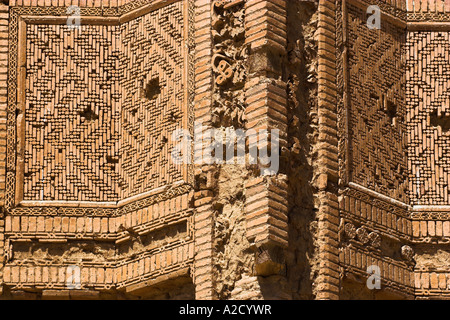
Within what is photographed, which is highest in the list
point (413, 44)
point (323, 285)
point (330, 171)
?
point (413, 44)

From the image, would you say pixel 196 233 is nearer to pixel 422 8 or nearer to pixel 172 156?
pixel 172 156

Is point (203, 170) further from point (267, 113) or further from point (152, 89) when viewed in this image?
point (152, 89)

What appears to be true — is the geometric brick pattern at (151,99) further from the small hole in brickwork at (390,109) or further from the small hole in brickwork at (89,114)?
the small hole in brickwork at (390,109)

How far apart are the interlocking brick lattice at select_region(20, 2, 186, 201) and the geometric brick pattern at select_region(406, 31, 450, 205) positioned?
6.24ft

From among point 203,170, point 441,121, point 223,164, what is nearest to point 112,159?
point 203,170

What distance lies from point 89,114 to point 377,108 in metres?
2.32

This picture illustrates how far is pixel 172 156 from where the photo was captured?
15055 mm

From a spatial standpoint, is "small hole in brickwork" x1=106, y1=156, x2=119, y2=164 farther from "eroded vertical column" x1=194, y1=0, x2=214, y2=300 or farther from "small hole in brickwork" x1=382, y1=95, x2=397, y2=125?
"small hole in brickwork" x1=382, y1=95, x2=397, y2=125

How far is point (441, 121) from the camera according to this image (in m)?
15.6

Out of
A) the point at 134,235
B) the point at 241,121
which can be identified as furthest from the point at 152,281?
the point at 241,121

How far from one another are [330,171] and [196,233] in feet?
3.63

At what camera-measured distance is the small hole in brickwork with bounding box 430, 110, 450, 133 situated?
15.6 meters

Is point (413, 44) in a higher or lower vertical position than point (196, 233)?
higher

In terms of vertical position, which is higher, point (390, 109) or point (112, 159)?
point (390, 109)
